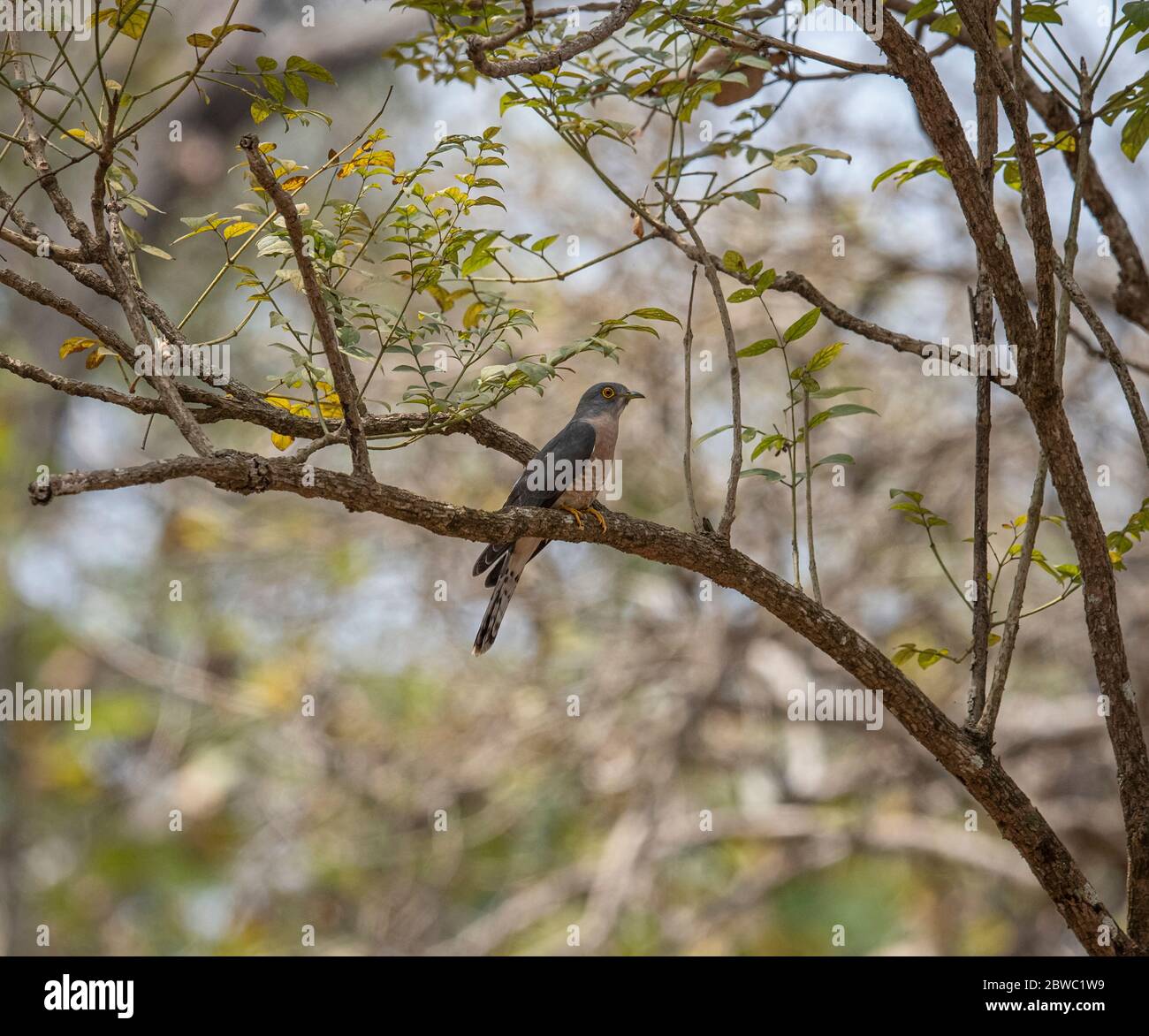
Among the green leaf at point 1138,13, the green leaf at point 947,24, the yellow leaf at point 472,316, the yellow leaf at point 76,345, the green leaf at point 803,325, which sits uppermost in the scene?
the green leaf at point 947,24

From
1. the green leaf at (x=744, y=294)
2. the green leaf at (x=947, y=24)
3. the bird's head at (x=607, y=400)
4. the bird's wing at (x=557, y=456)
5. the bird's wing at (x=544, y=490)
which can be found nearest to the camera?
the green leaf at (x=744, y=294)

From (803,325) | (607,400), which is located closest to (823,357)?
(803,325)

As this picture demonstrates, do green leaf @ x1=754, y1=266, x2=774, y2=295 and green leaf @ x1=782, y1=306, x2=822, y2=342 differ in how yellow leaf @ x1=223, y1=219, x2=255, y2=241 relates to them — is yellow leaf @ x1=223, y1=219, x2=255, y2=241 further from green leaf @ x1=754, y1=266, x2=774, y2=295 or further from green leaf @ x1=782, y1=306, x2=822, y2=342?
green leaf @ x1=782, y1=306, x2=822, y2=342

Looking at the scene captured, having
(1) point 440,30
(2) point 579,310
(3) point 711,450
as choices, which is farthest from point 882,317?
(1) point 440,30

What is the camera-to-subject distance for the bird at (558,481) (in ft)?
14.2

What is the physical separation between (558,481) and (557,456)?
324 millimetres

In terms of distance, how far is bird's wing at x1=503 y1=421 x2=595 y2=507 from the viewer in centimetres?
457

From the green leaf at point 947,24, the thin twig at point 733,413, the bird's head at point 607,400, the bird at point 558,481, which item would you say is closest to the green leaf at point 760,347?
the thin twig at point 733,413

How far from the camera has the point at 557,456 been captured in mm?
4707

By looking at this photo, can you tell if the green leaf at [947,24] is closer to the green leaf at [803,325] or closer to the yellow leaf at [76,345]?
the green leaf at [803,325]

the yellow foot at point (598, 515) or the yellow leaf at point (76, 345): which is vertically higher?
the yellow leaf at point (76, 345)

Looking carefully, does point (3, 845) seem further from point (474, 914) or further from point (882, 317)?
point (882, 317)

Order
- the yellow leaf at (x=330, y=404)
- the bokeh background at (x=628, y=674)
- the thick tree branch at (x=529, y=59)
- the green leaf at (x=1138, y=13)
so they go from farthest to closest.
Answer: the bokeh background at (x=628, y=674)
the yellow leaf at (x=330, y=404)
the green leaf at (x=1138, y=13)
the thick tree branch at (x=529, y=59)

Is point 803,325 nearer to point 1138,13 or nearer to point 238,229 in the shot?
point 1138,13
